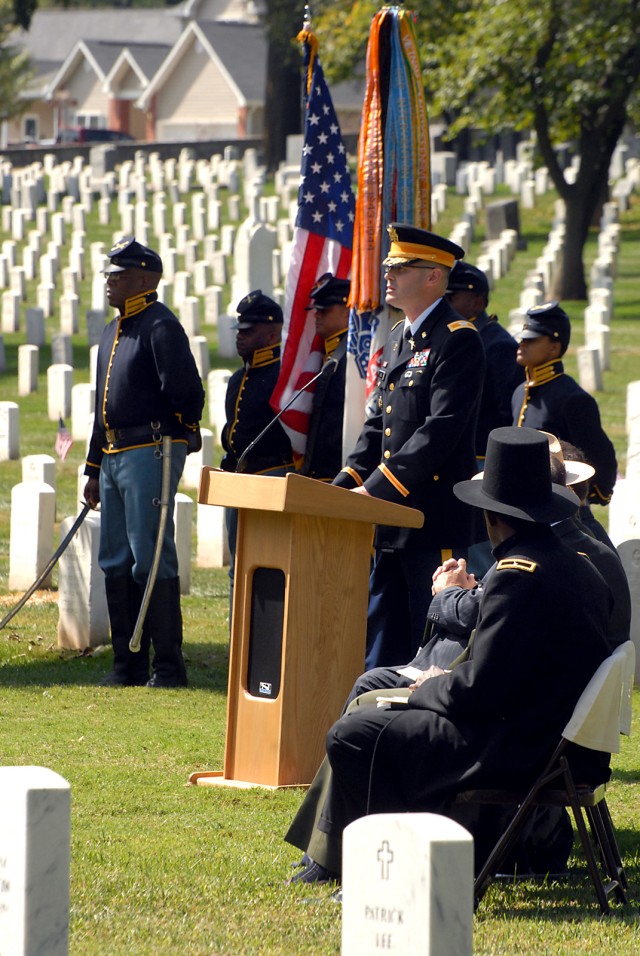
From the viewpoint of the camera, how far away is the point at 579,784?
5.19 metres

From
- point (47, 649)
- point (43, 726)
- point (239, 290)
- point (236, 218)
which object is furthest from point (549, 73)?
point (43, 726)

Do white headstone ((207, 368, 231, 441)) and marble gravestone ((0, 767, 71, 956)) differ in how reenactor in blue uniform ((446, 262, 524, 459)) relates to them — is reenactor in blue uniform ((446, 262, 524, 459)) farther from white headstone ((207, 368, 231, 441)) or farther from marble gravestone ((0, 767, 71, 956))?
white headstone ((207, 368, 231, 441))

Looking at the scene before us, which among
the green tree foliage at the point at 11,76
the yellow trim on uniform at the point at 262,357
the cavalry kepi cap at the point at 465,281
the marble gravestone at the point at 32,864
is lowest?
the marble gravestone at the point at 32,864

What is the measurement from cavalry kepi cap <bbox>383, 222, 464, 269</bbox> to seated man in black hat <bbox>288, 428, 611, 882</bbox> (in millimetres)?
1543

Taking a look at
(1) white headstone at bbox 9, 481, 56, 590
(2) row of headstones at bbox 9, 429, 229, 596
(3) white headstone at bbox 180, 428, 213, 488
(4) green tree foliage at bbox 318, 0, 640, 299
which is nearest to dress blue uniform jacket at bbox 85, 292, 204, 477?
(2) row of headstones at bbox 9, 429, 229, 596

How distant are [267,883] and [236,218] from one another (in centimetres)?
3270

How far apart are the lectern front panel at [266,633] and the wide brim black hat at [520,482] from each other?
140 cm

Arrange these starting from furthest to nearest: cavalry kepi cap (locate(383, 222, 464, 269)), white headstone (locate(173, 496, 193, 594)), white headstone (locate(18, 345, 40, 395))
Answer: white headstone (locate(18, 345, 40, 395)) → white headstone (locate(173, 496, 193, 594)) → cavalry kepi cap (locate(383, 222, 464, 269))

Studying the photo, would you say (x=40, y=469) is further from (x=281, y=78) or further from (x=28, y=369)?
(x=281, y=78)

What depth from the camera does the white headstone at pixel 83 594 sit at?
379 inches

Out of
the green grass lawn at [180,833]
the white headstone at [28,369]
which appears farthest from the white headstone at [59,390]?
the green grass lawn at [180,833]

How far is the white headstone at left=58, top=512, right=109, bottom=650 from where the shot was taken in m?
9.62

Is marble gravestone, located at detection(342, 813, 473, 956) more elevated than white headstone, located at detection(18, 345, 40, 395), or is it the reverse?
marble gravestone, located at detection(342, 813, 473, 956)

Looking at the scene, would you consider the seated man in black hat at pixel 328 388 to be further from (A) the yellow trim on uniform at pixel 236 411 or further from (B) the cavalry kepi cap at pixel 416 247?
(B) the cavalry kepi cap at pixel 416 247
